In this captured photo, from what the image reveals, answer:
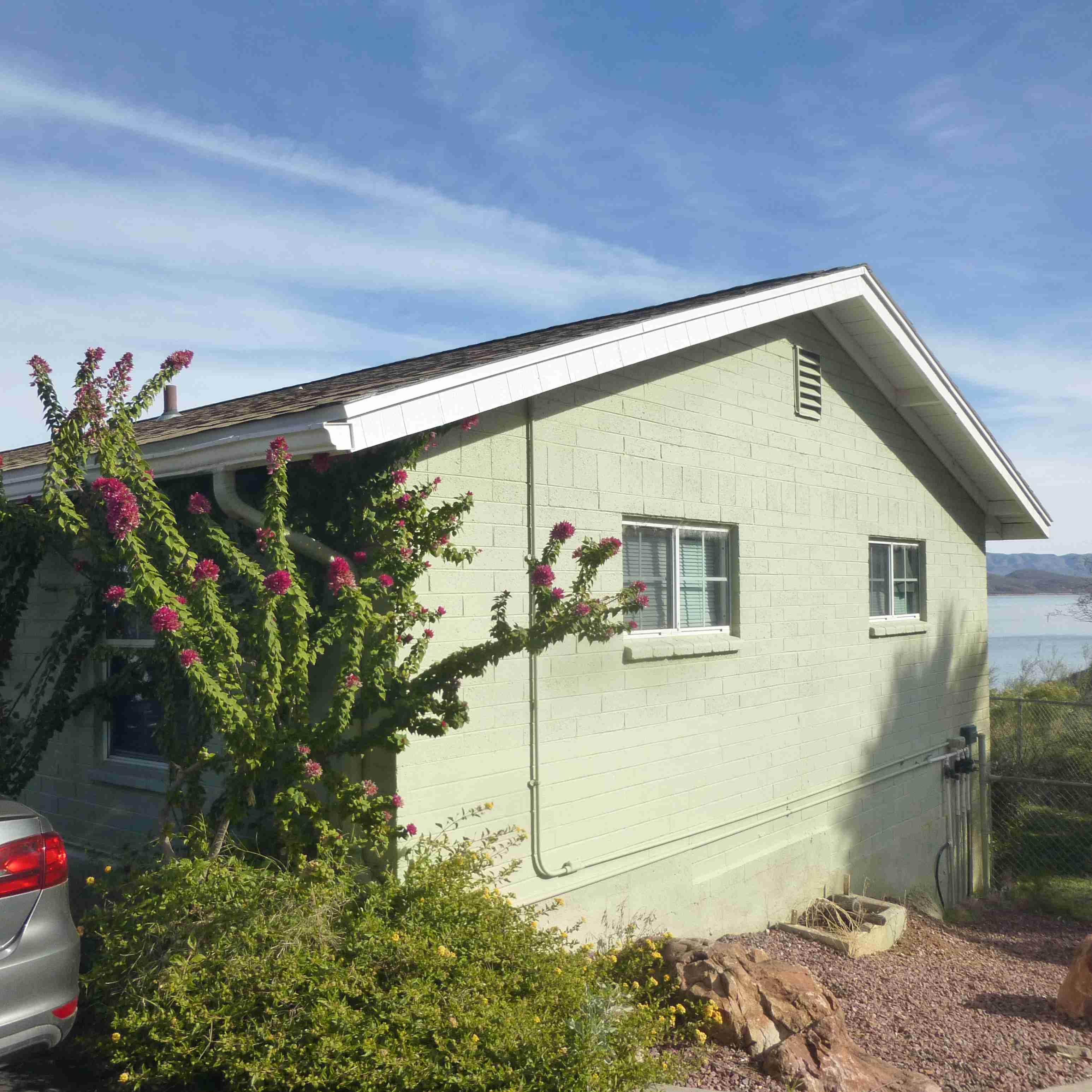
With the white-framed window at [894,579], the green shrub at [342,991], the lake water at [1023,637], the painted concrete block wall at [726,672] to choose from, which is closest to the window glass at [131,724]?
the green shrub at [342,991]

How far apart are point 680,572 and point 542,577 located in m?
2.72

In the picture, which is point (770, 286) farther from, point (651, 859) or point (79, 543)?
point (79, 543)

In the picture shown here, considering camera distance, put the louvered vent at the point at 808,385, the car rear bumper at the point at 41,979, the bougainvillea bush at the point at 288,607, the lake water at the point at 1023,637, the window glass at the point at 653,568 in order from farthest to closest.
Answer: the lake water at the point at 1023,637 → the louvered vent at the point at 808,385 → the window glass at the point at 653,568 → the bougainvillea bush at the point at 288,607 → the car rear bumper at the point at 41,979

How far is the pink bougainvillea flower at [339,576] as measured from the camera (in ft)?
16.8

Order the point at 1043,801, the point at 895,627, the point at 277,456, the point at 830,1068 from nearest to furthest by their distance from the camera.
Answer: the point at 277,456 → the point at 830,1068 → the point at 895,627 → the point at 1043,801

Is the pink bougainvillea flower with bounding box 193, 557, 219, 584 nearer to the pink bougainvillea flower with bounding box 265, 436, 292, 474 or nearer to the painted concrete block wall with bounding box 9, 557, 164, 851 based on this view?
the pink bougainvillea flower with bounding box 265, 436, 292, 474

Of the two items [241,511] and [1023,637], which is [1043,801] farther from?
[241,511]

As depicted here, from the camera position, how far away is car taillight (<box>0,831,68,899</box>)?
13.3 ft

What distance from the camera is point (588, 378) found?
22.5 ft

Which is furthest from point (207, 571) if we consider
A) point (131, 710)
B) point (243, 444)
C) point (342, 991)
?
point (131, 710)

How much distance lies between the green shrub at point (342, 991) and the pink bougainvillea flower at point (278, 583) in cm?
135

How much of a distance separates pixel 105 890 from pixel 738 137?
7.78 meters

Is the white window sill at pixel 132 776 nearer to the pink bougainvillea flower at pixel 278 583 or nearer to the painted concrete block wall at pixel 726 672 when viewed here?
the painted concrete block wall at pixel 726 672

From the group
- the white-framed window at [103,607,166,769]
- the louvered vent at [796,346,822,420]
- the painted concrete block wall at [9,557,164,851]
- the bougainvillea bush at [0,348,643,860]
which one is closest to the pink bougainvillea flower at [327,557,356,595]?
the bougainvillea bush at [0,348,643,860]
